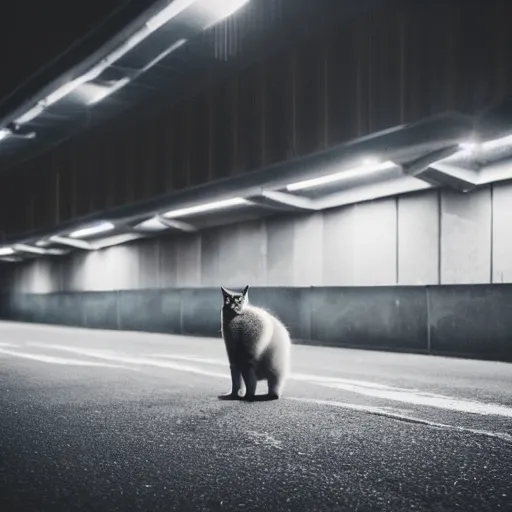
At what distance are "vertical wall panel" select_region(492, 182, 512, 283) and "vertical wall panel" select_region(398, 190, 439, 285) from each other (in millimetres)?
1362

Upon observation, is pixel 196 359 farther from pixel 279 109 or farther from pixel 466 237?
pixel 279 109

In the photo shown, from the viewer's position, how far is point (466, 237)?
44.8ft

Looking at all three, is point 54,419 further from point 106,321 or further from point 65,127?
point 106,321

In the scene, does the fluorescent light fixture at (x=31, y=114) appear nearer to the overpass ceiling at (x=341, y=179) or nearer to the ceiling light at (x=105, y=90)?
the ceiling light at (x=105, y=90)

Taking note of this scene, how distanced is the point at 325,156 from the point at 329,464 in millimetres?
10296

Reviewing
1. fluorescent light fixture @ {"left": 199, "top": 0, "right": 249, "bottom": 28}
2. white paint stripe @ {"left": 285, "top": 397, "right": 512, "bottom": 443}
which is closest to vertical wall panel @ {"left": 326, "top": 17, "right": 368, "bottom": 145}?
fluorescent light fixture @ {"left": 199, "top": 0, "right": 249, "bottom": 28}

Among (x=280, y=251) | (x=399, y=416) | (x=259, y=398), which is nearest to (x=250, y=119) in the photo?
(x=280, y=251)

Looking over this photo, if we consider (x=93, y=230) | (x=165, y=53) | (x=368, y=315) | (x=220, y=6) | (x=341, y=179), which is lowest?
(x=368, y=315)

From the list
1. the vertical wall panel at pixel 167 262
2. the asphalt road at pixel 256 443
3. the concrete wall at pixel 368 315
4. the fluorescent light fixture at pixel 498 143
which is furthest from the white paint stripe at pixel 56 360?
the vertical wall panel at pixel 167 262

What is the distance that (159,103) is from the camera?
20.2 m

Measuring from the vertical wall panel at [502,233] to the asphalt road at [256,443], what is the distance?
158 inches

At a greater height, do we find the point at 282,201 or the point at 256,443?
the point at 282,201

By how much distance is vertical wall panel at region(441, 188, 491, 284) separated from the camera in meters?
13.3

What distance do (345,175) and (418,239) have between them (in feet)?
6.77
